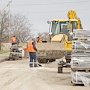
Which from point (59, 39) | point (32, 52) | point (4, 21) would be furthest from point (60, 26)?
point (4, 21)

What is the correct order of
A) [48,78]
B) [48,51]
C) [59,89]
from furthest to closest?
[48,51] < [48,78] < [59,89]

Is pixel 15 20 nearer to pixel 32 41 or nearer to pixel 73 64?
pixel 32 41

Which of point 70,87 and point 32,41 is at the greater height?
point 32,41

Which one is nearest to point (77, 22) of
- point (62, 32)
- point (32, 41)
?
point (62, 32)

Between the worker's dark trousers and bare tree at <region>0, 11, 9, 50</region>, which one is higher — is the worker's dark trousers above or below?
below

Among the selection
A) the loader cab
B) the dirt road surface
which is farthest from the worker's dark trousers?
the dirt road surface

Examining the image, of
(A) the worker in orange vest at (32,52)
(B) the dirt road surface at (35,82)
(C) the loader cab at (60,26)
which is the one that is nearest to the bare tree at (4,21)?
(C) the loader cab at (60,26)

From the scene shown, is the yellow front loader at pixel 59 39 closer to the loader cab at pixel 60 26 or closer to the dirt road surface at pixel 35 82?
the loader cab at pixel 60 26

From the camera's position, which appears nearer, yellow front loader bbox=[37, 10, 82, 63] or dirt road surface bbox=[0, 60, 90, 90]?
dirt road surface bbox=[0, 60, 90, 90]

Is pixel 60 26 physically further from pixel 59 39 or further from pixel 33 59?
pixel 33 59

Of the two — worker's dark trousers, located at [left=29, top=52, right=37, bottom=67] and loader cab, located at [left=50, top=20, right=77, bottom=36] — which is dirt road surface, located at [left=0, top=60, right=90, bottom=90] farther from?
loader cab, located at [left=50, top=20, right=77, bottom=36]

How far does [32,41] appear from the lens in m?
28.9

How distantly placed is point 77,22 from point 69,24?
6.00ft

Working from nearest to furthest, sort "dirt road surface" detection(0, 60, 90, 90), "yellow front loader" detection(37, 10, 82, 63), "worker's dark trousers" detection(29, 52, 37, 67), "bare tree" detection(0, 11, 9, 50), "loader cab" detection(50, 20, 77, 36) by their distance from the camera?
"dirt road surface" detection(0, 60, 90, 90) < "worker's dark trousers" detection(29, 52, 37, 67) < "yellow front loader" detection(37, 10, 82, 63) < "loader cab" detection(50, 20, 77, 36) < "bare tree" detection(0, 11, 9, 50)
